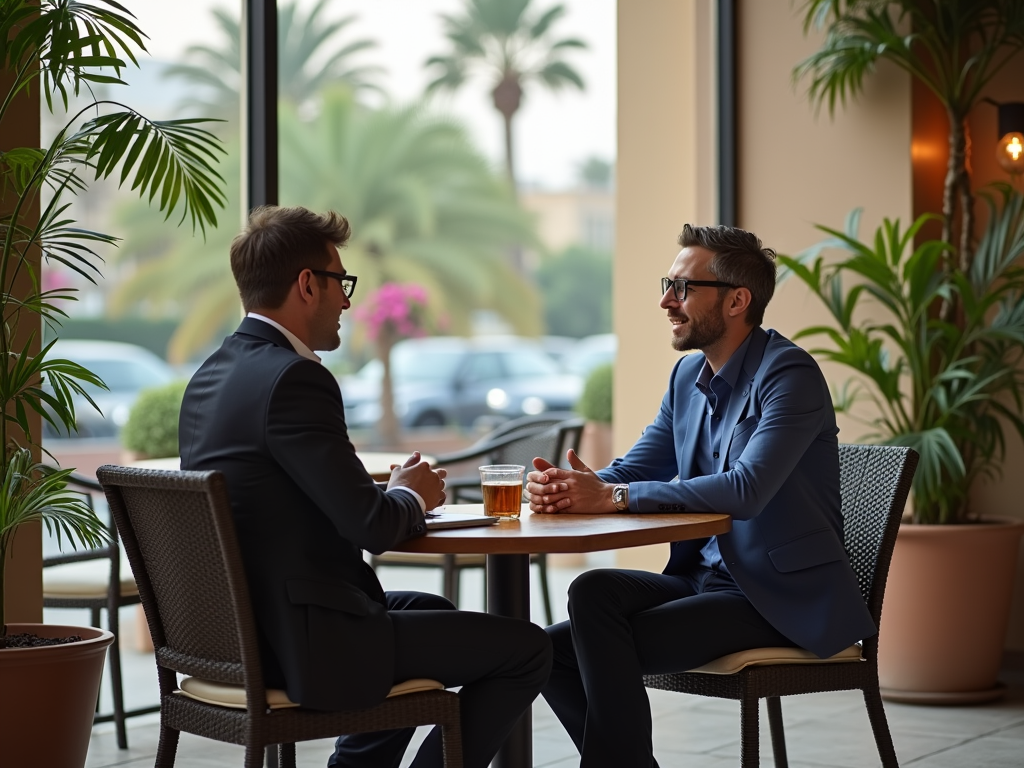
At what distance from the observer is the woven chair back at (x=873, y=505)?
2846mm

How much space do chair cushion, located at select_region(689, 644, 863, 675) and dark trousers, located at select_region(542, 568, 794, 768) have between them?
18mm

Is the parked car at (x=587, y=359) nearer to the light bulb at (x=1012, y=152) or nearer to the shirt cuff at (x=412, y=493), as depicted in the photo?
the light bulb at (x=1012, y=152)

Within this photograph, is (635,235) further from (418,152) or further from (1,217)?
(418,152)

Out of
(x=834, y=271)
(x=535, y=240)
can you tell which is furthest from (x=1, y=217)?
(x=535, y=240)

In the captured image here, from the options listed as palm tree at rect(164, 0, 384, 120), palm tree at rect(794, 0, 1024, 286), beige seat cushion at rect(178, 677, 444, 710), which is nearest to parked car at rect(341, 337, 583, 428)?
palm tree at rect(164, 0, 384, 120)

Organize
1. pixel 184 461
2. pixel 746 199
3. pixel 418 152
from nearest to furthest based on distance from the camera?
pixel 184 461 < pixel 746 199 < pixel 418 152

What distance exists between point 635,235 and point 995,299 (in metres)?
2.16

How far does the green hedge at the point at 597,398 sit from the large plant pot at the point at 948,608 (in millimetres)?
4340

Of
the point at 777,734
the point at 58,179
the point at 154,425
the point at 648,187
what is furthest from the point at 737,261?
the point at 154,425

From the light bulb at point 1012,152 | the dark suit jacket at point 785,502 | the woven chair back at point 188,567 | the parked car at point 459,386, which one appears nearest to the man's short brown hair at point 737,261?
the dark suit jacket at point 785,502

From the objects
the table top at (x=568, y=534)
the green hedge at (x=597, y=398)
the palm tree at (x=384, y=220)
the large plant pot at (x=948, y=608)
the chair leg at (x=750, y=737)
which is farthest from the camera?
the palm tree at (x=384, y=220)

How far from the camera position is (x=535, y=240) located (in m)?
21.4

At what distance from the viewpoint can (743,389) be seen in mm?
2840

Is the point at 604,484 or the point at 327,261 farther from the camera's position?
the point at 604,484
